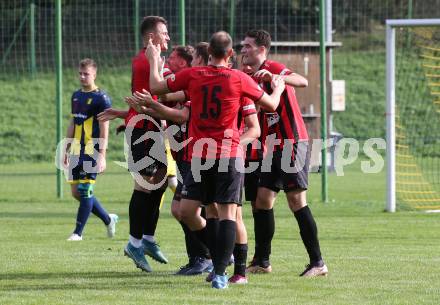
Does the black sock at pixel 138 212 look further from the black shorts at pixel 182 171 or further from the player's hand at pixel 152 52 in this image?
the player's hand at pixel 152 52

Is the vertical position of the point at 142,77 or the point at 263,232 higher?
the point at 142,77

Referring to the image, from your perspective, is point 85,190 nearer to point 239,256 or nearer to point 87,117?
point 87,117

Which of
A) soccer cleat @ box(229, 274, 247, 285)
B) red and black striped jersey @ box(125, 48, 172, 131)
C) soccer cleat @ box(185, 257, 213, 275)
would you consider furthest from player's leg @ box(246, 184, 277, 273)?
red and black striped jersey @ box(125, 48, 172, 131)

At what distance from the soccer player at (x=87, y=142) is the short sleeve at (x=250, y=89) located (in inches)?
165

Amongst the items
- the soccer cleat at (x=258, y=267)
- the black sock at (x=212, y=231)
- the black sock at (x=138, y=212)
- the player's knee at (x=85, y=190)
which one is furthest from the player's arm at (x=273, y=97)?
the player's knee at (x=85, y=190)

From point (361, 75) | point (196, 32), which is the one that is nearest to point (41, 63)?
point (196, 32)

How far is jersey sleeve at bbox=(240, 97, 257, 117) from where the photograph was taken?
8094 millimetres

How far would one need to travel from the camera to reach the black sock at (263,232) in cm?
917

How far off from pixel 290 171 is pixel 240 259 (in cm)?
92

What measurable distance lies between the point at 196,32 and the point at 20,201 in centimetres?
685

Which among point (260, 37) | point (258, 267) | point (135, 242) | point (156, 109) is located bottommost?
point (258, 267)

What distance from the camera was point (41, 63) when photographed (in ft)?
91.0

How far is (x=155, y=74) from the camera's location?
8156mm

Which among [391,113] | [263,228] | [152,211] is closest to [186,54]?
[152,211]
